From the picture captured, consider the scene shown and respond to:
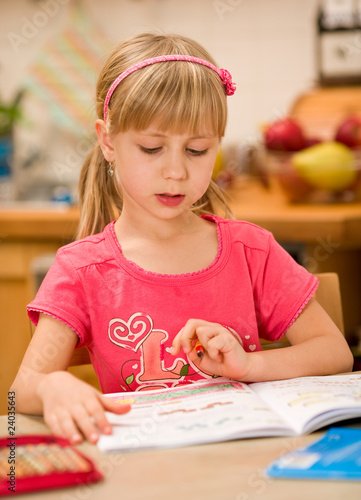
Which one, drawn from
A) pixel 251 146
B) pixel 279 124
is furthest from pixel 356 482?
pixel 251 146

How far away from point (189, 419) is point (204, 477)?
4.6 inches

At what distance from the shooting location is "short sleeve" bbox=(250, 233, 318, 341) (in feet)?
3.37

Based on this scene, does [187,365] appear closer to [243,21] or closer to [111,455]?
[111,455]

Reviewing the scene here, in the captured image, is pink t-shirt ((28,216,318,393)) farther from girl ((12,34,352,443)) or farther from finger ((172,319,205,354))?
finger ((172,319,205,354))

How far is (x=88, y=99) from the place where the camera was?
281 cm

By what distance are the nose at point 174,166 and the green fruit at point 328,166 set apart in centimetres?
104

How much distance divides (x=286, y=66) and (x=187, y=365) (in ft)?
6.15

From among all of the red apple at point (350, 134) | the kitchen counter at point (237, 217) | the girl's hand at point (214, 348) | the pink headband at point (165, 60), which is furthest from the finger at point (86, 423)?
the red apple at point (350, 134)

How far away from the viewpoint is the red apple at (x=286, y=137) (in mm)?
2014

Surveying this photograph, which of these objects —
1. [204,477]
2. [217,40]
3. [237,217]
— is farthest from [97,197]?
[217,40]

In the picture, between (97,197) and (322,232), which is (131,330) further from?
(322,232)

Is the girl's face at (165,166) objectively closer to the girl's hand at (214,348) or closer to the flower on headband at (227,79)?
the flower on headband at (227,79)

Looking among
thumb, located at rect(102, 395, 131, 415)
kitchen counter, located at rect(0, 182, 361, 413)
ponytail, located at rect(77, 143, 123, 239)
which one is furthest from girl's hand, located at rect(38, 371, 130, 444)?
kitchen counter, located at rect(0, 182, 361, 413)

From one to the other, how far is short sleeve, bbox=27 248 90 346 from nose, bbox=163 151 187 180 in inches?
7.7
